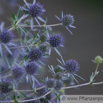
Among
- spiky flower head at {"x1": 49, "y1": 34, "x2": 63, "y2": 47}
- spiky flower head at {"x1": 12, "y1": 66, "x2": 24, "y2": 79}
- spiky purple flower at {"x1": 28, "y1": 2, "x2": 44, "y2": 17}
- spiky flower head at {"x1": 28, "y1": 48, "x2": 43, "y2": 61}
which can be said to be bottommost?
spiky flower head at {"x1": 12, "y1": 66, "x2": 24, "y2": 79}

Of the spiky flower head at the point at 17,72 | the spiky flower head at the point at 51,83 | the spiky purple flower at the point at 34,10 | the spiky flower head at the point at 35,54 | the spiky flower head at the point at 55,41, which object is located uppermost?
the spiky purple flower at the point at 34,10

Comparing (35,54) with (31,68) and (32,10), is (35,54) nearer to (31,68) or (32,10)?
(31,68)

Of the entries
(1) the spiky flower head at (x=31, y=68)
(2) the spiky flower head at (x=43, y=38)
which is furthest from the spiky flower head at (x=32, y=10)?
(1) the spiky flower head at (x=31, y=68)

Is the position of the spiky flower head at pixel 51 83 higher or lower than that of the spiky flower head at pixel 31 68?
lower

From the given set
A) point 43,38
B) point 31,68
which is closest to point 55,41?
point 43,38

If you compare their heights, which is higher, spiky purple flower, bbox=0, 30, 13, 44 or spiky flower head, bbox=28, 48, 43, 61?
spiky purple flower, bbox=0, 30, 13, 44

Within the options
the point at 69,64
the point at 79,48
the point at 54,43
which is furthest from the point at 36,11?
the point at 79,48

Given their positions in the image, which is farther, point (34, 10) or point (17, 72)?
point (34, 10)

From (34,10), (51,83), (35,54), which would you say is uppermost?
(34,10)

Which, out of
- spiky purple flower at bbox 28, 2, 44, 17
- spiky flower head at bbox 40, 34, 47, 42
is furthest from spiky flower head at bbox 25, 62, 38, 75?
spiky purple flower at bbox 28, 2, 44, 17

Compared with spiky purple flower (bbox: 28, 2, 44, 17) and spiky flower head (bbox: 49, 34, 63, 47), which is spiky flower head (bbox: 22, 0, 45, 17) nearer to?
spiky purple flower (bbox: 28, 2, 44, 17)

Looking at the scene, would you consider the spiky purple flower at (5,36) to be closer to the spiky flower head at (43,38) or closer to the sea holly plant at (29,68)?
the sea holly plant at (29,68)
